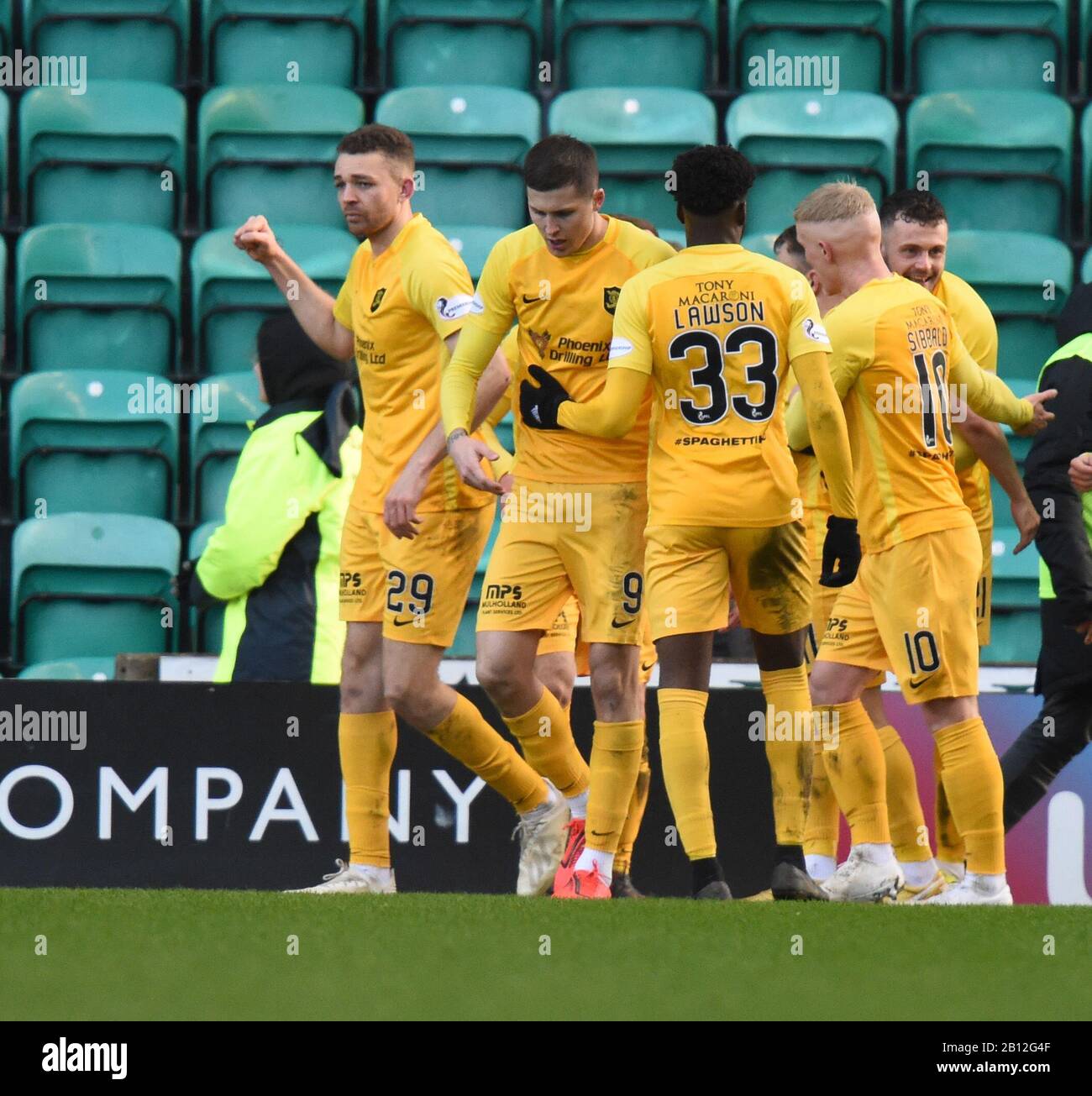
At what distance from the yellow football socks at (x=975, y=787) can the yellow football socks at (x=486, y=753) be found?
125cm

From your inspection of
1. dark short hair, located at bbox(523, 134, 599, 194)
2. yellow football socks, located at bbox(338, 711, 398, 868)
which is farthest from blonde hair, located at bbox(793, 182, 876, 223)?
yellow football socks, located at bbox(338, 711, 398, 868)

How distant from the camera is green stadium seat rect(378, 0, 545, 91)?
32.4 ft

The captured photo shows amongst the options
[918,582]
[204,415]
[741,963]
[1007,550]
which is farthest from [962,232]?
[741,963]

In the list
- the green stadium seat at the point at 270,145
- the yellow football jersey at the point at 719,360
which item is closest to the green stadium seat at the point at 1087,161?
the green stadium seat at the point at 270,145

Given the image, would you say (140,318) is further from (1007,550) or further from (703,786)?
(703,786)

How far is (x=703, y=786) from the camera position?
5.41m

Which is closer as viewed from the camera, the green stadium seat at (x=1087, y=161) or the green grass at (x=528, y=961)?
the green grass at (x=528, y=961)

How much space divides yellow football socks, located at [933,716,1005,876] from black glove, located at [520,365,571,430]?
137 cm

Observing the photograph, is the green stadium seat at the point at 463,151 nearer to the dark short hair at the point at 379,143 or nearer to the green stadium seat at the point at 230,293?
the green stadium seat at the point at 230,293

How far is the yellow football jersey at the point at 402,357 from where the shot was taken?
598 centimetres

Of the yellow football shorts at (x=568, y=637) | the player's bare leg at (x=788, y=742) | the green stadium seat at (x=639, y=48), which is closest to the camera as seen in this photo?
the player's bare leg at (x=788, y=742)

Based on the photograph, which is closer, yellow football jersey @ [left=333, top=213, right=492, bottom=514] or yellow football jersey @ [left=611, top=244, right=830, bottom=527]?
yellow football jersey @ [left=611, top=244, right=830, bottom=527]

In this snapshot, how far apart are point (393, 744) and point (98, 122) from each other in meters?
4.41
